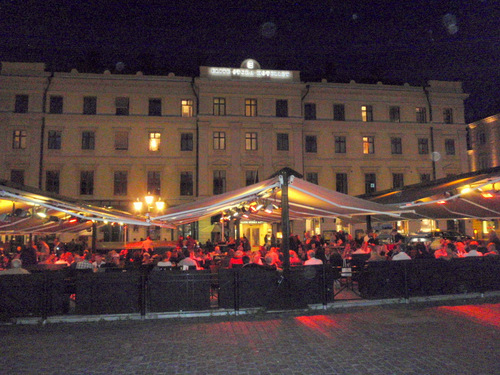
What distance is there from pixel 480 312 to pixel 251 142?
24.4 m

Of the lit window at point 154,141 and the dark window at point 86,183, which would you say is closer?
the dark window at point 86,183

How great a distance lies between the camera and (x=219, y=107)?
31.2 meters

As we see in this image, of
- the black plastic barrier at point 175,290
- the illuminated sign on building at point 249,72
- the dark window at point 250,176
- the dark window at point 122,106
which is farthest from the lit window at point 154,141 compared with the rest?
the black plastic barrier at point 175,290

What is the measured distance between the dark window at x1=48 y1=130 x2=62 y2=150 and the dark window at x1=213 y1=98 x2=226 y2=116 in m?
12.1

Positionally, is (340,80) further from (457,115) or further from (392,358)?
(392,358)

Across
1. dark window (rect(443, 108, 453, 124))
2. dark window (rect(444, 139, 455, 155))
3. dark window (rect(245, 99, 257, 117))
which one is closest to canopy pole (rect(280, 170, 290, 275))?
dark window (rect(245, 99, 257, 117))

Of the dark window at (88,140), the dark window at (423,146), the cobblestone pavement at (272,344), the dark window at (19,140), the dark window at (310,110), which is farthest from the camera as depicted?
the dark window at (423,146)

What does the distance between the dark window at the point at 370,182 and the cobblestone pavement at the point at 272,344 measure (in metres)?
25.1

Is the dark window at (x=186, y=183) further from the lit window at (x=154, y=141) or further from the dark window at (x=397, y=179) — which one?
the dark window at (x=397, y=179)

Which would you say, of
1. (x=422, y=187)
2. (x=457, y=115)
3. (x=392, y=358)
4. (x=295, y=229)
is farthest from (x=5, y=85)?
(x=457, y=115)

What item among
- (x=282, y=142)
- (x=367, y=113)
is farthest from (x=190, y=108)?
(x=367, y=113)

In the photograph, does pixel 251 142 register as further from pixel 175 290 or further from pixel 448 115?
pixel 175 290

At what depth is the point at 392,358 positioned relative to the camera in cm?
570

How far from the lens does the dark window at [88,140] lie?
1192 inches
